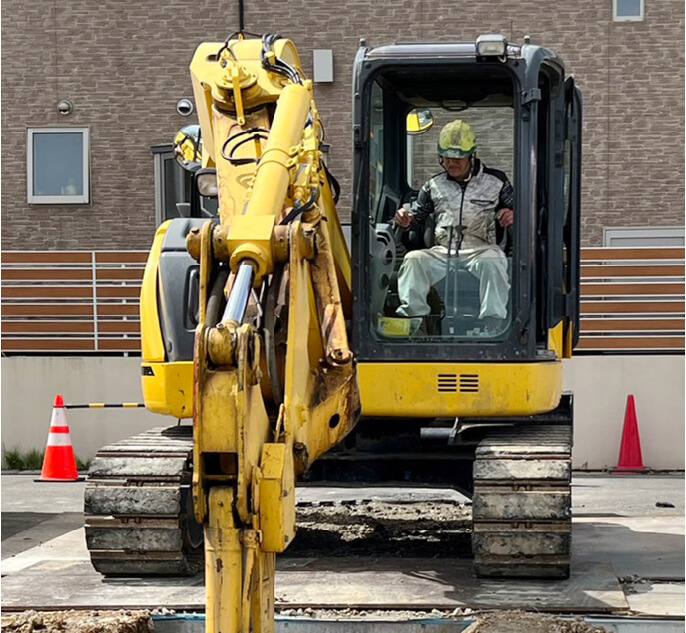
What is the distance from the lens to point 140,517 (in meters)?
8.45

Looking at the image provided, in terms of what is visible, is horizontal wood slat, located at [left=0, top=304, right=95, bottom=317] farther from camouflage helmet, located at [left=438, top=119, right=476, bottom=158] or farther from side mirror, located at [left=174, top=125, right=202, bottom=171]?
camouflage helmet, located at [left=438, top=119, right=476, bottom=158]

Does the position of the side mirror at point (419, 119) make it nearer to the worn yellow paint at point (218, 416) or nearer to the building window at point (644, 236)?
the worn yellow paint at point (218, 416)

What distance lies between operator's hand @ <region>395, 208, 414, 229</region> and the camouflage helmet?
0.43 meters

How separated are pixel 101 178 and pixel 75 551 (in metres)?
9.30

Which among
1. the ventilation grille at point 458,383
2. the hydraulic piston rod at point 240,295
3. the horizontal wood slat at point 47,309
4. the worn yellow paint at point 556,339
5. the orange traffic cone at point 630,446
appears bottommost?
the orange traffic cone at point 630,446

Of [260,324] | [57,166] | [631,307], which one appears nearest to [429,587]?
[260,324]

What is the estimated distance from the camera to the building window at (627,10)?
57.9 feet

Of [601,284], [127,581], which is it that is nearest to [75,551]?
[127,581]

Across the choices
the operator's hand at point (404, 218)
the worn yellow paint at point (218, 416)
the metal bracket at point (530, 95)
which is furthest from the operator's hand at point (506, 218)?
the worn yellow paint at point (218, 416)

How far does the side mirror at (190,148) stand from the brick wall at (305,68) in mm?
7981

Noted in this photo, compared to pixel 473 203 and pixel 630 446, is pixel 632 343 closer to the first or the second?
pixel 630 446

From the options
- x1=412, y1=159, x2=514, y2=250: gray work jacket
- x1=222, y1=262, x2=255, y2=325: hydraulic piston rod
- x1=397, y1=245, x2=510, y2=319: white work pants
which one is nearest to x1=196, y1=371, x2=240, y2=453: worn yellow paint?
x1=222, y1=262, x2=255, y2=325: hydraulic piston rod

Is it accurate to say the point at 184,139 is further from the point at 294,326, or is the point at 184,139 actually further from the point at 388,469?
the point at 294,326

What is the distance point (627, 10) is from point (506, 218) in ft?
32.8
